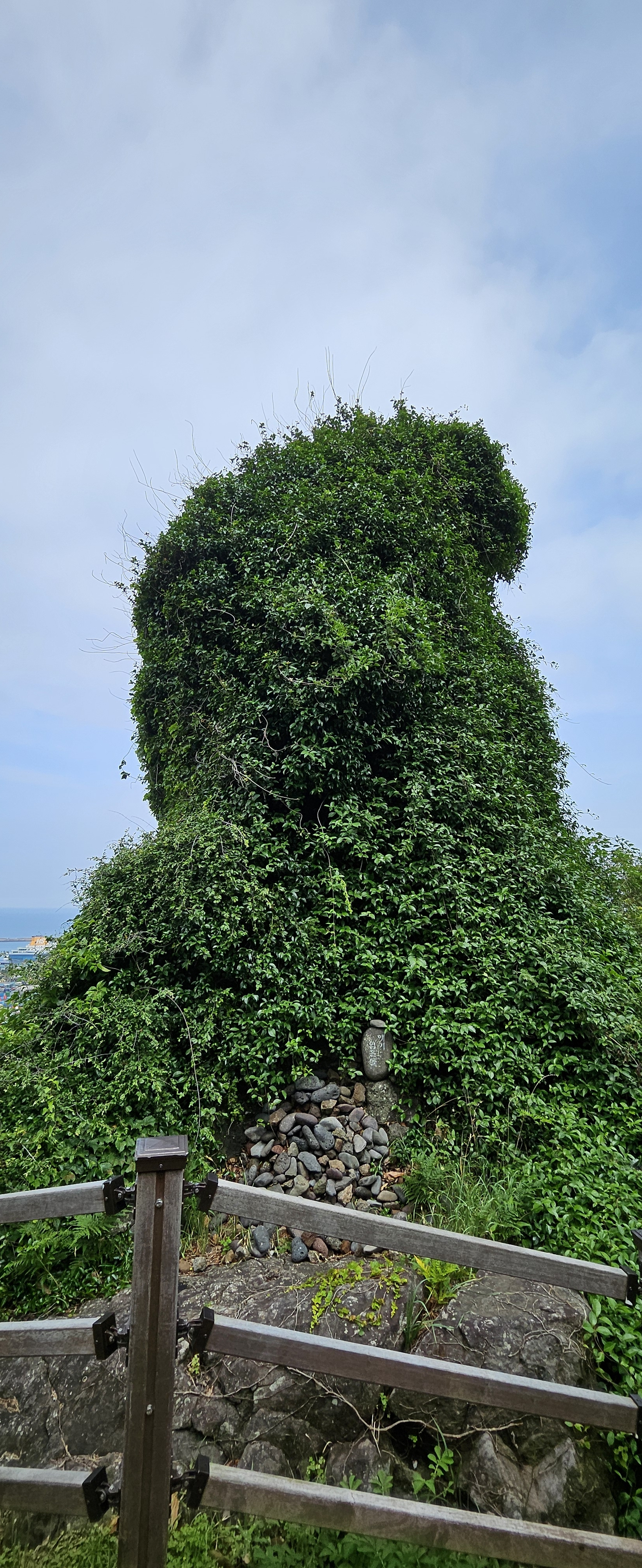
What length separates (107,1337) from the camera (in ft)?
6.50

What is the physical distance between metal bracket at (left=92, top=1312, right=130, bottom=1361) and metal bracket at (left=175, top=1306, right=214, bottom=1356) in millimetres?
170

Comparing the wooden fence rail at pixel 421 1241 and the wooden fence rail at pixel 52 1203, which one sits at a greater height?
the wooden fence rail at pixel 52 1203

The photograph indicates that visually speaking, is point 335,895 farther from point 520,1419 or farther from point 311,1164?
point 520,1419

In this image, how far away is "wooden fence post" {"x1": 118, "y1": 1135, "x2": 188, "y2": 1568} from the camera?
1.90 meters

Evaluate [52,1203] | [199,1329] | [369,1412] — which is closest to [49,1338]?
[52,1203]

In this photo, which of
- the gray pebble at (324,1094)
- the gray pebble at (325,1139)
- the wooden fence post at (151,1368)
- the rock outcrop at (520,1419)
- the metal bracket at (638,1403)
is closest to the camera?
the wooden fence post at (151,1368)

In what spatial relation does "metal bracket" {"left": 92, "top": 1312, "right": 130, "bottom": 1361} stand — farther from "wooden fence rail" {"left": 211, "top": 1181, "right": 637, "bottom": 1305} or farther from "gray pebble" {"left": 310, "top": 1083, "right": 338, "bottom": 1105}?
"gray pebble" {"left": 310, "top": 1083, "right": 338, "bottom": 1105}

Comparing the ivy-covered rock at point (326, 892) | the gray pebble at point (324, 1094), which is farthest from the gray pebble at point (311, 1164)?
the ivy-covered rock at point (326, 892)

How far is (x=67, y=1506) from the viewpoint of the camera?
202 centimetres

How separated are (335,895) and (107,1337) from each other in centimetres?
435

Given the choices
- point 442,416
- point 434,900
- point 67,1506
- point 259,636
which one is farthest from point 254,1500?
point 442,416

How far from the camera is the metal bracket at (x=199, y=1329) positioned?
6.60ft

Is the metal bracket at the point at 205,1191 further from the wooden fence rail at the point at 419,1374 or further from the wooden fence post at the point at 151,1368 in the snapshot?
the wooden fence rail at the point at 419,1374

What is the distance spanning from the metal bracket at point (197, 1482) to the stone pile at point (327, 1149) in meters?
2.89
